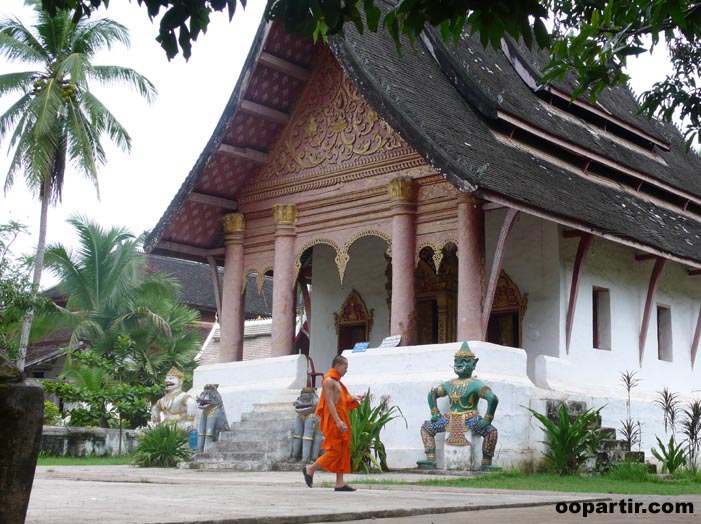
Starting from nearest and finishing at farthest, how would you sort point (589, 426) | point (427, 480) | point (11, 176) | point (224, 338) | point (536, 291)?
1. point (427, 480)
2. point (589, 426)
3. point (536, 291)
4. point (224, 338)
5. point (11, 176)

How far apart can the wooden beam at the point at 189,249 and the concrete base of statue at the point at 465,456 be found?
7002 millimetres

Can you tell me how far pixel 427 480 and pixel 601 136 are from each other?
33.0ft

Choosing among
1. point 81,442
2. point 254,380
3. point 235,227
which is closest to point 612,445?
point 254,380

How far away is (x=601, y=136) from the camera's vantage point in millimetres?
18391

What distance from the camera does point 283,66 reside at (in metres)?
15.6

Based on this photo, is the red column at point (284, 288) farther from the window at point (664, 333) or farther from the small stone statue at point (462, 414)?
the window at point (664, 333)

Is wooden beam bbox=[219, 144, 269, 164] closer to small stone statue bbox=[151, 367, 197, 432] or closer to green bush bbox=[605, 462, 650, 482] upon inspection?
small stone statue bbox=[151, 367, 197, 432]

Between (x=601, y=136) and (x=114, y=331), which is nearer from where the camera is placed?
(x=601, y=136)

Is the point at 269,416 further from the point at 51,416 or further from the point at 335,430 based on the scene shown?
the point at 51,416

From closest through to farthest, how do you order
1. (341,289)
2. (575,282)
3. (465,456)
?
(465,456), (575,282), (341,289)

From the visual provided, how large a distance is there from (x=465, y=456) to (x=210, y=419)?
402cm

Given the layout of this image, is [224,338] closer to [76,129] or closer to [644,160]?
[644,160]

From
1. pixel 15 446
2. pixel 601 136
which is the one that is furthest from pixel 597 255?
pixel 15 446

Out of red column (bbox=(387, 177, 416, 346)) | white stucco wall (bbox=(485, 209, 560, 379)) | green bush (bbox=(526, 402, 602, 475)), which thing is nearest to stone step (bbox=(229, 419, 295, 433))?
red column (bbox=(387, 177, 416, 346))
